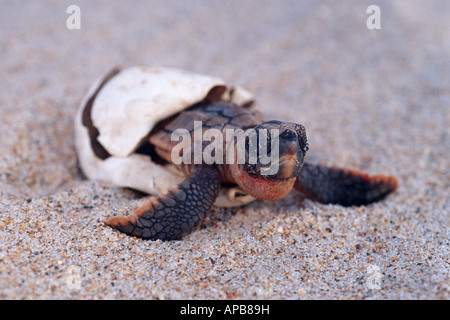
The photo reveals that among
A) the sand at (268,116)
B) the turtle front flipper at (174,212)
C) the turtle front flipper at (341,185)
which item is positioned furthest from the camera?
the turtle front flipper at (341,185)

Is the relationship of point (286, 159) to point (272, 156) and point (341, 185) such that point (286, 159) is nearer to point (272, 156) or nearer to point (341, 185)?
point (272, 156)

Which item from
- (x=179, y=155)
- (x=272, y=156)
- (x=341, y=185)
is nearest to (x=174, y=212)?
(x=179, y=155)

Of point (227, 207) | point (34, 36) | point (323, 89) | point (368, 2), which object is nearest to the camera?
point (227, 207)

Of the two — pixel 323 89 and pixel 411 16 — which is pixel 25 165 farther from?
pixel 411 16

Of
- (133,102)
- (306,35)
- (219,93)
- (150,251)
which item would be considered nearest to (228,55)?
(306,35)

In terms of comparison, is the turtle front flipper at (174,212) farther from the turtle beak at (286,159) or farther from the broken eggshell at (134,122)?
the turtle beak at (286,159)

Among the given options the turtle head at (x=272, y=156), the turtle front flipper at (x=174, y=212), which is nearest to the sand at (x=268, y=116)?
the turtle front flipper at (x=174, y=212)
